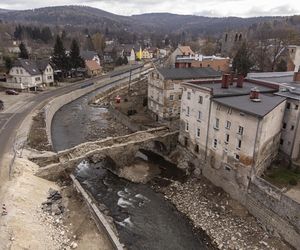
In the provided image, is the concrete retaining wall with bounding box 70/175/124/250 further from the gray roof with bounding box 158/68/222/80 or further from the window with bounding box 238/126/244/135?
the gray roof with bounding box 158/68/222/80

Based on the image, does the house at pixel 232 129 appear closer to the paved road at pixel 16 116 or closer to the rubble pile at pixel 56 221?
the rubble pile at pixel 56 221

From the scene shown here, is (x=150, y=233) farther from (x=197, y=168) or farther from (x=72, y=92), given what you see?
(x=72, y=92)

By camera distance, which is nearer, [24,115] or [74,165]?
[74,165]

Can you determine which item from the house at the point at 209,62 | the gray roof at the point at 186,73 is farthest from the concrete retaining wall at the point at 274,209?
the house at the point at 209,62

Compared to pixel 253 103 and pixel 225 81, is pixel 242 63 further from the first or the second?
pixel 253 103

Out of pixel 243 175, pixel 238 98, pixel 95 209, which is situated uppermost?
pixel 238 98

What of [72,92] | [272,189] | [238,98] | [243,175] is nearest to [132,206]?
[243,175]
